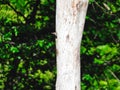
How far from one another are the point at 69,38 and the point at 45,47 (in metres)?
1.94

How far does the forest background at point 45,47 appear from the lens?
449 centimetres

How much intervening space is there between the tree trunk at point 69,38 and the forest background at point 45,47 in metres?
1.59

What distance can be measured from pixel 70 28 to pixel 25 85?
2691mm

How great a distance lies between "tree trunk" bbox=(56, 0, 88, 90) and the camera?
2.47 m

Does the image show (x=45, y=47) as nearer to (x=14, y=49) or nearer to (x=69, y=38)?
(x=14, y=49)

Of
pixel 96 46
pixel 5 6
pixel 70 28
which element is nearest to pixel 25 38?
pixel 5 6

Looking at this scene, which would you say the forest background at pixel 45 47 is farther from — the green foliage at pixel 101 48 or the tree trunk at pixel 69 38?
the tree trunk at pixel 69 38

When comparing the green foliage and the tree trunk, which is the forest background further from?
the tree trunk

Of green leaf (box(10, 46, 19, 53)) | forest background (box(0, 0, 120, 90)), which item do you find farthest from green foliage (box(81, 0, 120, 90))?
green leaf (box(10, 46, 19, 53))

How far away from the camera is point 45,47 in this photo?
4.51 m

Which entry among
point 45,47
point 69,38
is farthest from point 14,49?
point 69,38

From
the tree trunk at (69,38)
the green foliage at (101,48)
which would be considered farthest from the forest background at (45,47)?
the tree trunk at (69,38)

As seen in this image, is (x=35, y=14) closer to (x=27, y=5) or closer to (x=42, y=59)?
(x=27, y=5)

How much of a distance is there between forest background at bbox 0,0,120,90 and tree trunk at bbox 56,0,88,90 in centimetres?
159
